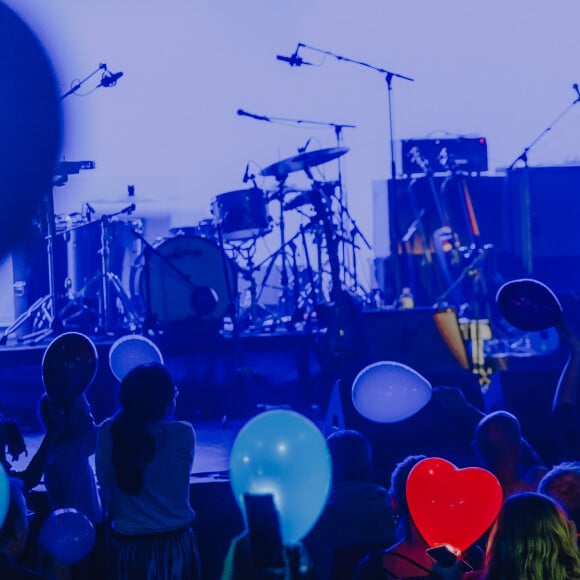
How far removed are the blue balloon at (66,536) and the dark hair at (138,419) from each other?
203mm

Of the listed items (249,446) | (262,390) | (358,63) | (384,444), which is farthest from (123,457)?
(358,63)

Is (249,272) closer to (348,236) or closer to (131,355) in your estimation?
(348,236)

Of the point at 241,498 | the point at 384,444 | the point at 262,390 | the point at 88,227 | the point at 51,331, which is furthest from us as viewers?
the point at 88,227

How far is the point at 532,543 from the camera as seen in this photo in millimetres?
1888

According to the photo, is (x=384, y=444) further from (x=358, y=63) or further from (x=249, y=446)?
(x=358, y=63)

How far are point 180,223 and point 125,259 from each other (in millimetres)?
597

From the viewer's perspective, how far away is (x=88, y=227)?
7.46m

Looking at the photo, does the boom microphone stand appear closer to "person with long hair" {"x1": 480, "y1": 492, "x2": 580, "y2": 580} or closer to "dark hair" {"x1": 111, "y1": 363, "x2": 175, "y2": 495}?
"dark hair" {"x1": 111, "y1": 363, "x2": 175, "y2": 495}

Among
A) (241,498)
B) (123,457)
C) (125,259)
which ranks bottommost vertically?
Answer: (123,457)

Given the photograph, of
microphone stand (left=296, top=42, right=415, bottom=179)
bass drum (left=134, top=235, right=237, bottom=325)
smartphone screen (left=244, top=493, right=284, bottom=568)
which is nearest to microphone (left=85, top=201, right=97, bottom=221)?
bass drum (left=134, top=235, right=237, bottom=325)

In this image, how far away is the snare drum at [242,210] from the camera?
22.3 feet

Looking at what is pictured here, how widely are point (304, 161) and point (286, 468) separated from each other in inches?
182

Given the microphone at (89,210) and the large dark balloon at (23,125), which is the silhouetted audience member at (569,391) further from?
the microphone at (89,210)

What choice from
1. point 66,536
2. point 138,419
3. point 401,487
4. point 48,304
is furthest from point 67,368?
point 48,304
